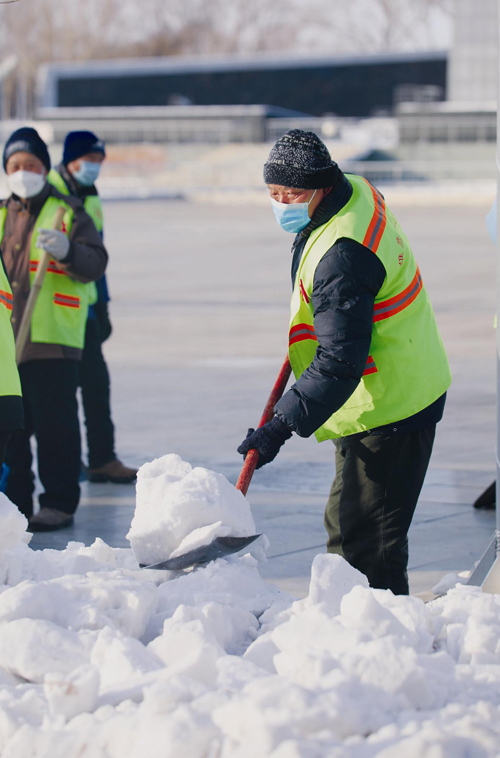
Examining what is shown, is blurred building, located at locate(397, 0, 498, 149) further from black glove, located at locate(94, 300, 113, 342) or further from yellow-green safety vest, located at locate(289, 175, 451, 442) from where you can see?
yellow-green safety vest, located at locate(289, 175, 451, 442)

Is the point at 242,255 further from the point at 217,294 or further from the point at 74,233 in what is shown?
the point at 74,233

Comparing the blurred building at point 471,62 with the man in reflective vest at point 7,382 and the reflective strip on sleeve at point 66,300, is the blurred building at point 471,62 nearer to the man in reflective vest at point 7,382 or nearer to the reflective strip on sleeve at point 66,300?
the reflective strip on sleeve at point 66,300

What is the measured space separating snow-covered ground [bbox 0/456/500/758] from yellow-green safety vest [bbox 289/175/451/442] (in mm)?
571

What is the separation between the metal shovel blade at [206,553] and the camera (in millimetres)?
3809

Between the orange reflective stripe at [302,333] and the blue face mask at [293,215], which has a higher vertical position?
the blue face mask at [293,215]

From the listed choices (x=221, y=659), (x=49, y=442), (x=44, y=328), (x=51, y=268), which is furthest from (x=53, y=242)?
(x=221, y=659)

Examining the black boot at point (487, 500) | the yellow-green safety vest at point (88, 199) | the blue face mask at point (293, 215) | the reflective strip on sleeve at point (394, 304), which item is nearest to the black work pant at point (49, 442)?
the yellow-green safety vest at point (88, 199)

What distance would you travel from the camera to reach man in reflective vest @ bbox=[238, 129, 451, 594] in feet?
12.6

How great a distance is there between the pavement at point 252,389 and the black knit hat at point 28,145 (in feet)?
6.24

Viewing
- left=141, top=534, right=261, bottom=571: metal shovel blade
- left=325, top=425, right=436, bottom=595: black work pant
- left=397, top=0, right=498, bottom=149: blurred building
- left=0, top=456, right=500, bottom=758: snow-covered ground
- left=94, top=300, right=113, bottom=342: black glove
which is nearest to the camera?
left=0, top=456, right=500, bottom=758: snow-covered ground

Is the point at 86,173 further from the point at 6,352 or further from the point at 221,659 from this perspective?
the point at 221,659

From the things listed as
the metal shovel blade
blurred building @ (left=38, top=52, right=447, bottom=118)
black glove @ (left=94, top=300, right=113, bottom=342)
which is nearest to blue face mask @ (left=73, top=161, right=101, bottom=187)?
black glove @ (left=94, top=300, right=113, bottom=342)

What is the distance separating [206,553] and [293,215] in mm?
1151

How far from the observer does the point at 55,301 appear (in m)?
6.33
